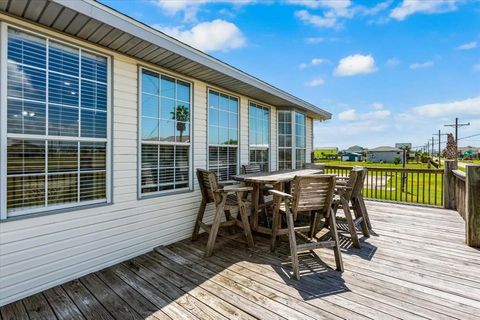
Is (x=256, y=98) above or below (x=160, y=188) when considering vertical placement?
above

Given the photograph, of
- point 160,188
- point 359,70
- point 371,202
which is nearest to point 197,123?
point 160,188

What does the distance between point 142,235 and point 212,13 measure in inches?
189

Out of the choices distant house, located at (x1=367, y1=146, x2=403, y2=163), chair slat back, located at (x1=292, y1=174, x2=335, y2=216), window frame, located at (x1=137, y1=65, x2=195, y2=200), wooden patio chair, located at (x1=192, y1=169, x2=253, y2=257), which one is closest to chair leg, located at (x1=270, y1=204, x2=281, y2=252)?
wooden patio chair, located at (x1=192, y1=169, x2=253, y2=257)

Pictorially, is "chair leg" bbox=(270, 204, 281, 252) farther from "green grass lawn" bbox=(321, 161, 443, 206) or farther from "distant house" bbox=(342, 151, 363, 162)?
"distant house" bbox=(342, 151, 363, 162)

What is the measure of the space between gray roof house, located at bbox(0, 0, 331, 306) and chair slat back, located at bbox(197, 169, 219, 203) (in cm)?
39

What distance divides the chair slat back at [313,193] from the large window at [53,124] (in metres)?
2.32

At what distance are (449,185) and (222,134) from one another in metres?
5.21

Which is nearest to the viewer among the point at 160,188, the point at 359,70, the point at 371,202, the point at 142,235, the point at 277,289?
the point at 277,289

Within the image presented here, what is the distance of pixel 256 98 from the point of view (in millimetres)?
5184

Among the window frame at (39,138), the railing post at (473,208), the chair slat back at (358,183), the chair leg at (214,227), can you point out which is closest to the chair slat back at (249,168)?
the chair leg at (214,227)

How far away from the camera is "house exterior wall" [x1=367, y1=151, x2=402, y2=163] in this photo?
46594mm

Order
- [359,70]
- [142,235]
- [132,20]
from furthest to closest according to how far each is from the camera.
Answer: [359,70] < [142,235] < [132,20]

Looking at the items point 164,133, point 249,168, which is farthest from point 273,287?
point 249,168

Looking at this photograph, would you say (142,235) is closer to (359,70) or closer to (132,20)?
(132,20)
